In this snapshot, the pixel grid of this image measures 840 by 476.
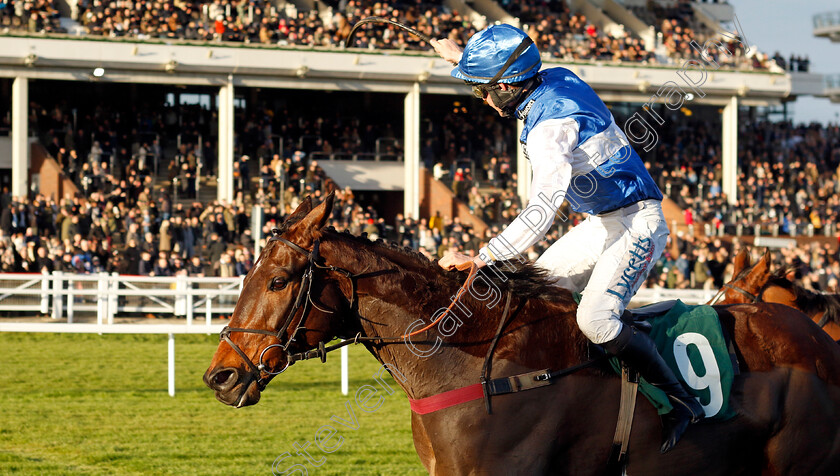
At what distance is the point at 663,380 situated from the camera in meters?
3.88

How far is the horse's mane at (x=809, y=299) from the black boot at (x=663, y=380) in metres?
3.05

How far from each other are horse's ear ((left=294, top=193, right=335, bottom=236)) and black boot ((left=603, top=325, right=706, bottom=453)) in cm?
119

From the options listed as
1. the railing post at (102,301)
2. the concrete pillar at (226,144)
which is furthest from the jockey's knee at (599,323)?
the concrete pillar at (226,144)

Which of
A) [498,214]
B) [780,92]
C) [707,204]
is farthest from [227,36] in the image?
[780,92]

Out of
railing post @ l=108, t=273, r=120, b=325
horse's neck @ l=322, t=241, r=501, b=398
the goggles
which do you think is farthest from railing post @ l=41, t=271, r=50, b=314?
the goggles

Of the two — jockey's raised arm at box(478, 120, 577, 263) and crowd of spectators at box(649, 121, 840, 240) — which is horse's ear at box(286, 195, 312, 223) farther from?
crowd of spectators at box(649, 121, 840, 240)

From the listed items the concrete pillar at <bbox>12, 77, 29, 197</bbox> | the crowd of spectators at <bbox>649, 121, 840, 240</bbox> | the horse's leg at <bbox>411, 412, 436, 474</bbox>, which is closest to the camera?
the horse's leg at <bbox>411, 412, 436, 474</bbox>

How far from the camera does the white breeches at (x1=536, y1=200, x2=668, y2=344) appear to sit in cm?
377

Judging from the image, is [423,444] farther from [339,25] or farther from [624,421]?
[339,25]

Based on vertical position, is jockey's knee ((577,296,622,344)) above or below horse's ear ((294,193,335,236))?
below

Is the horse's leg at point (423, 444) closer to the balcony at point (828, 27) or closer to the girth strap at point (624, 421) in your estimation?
the girth strap at point (624, 421)

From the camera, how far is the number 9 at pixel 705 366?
3.96 metres

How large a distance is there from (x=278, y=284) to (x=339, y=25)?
78.0 ft

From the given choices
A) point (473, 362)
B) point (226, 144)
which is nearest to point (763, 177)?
point (226, 144)
